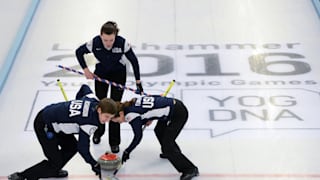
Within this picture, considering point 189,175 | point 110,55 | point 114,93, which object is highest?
point 110,55

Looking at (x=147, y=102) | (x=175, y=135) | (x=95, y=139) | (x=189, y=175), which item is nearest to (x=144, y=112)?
(x=147, y=102)

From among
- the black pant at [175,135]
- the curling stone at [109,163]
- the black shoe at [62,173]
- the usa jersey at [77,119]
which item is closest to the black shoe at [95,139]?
the black shoe at [62,173]

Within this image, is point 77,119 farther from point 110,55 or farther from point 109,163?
point 110,55

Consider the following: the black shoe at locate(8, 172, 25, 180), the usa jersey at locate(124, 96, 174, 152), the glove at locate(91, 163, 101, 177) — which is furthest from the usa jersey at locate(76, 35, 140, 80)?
the black shoe at locate(8, 172, 25, 180)

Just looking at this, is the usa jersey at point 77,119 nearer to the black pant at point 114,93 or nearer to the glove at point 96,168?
the glove at point 96,168

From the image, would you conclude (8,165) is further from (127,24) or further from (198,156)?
(127,24)

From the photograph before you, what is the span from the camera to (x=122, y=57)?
6.54 meters

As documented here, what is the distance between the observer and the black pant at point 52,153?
5926mm

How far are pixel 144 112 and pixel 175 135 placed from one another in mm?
459

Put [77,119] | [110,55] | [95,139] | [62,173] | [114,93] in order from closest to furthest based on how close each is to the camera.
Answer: [77,119], [62,173], [110,55], [114,93], [95,139]

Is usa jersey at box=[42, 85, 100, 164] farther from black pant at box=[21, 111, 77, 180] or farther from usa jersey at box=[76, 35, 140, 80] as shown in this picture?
usa jersey at box=[76, 35, 140, 80]

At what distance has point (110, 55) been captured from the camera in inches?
256

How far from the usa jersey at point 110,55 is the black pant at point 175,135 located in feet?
2.05

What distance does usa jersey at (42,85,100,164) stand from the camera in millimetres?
5727
